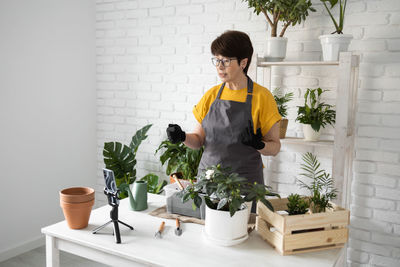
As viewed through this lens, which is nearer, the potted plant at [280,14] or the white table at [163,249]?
the white table at [163,249]

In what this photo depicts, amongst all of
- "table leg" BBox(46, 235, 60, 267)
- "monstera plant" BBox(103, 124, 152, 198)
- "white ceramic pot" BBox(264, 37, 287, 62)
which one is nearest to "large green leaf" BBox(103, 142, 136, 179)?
"monstera plant" BBox(103, 124, 152, 198)

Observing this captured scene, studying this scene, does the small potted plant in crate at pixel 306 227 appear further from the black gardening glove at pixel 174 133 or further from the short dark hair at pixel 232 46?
the short dark hair at pixel 232 46

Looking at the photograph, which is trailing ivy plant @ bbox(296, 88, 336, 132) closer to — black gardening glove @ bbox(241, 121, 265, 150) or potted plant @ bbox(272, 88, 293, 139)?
potted plant @ bbox(272, 88, 293, 139)

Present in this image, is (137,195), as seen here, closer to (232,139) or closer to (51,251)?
(51,251)

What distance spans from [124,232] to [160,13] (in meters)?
2.40

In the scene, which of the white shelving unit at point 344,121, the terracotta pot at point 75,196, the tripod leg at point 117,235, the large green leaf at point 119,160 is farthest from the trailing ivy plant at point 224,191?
the large green leaf at point 119,160

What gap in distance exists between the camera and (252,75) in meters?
2.57

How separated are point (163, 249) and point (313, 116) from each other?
1.60m

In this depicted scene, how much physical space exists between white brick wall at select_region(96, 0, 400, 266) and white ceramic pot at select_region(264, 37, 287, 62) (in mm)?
184

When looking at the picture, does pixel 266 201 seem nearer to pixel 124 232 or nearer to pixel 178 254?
pixel 178 254

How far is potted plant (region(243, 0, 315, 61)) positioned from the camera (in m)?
2.38

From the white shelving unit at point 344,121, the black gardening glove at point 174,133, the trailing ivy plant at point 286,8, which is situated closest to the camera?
the black gardening glove at point 174,133

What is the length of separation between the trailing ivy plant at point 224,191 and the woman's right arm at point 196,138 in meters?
0.59

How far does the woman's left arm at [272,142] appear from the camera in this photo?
190 centimetres
